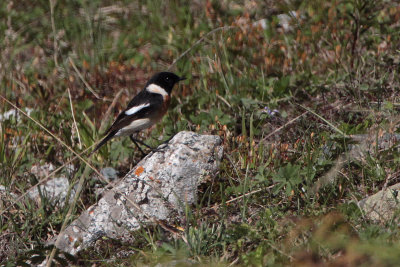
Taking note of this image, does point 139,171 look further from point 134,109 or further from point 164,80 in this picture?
point 164,80

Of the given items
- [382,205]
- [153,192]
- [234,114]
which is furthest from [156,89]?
[382,205]

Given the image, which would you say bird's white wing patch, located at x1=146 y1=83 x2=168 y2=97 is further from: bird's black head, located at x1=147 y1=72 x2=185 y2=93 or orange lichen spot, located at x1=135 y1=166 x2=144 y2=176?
orange lichen spot, located at x1=135 y1=166 x2=144 y2=176

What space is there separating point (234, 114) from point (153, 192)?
5.33ft

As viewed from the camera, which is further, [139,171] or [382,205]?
[139,171]

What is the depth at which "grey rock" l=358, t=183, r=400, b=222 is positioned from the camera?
377cm

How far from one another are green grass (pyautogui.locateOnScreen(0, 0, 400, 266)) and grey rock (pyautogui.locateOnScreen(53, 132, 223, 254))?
0.37 ft

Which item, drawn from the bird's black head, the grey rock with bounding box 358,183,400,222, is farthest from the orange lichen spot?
the grey rock with bounding box 358,183,400,222

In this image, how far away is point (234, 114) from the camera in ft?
19.6

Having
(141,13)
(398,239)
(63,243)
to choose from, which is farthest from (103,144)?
(141,13)

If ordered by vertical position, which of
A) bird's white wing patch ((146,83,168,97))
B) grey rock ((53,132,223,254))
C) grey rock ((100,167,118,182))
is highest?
bird's white wing patch ((146,83,168,97))

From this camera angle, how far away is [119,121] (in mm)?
5613

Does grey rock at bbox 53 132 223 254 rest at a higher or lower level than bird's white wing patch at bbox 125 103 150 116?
lower

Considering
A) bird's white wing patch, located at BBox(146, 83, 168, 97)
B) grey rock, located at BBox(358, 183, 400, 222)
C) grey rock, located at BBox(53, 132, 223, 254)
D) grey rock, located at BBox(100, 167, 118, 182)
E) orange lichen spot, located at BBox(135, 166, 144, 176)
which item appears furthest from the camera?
bird's white wing patch, located at BBox(146, 83, 168, 97)

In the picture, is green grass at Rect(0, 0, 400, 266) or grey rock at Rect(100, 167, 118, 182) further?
grey rock at Rect(100, 167, 118, 182)
